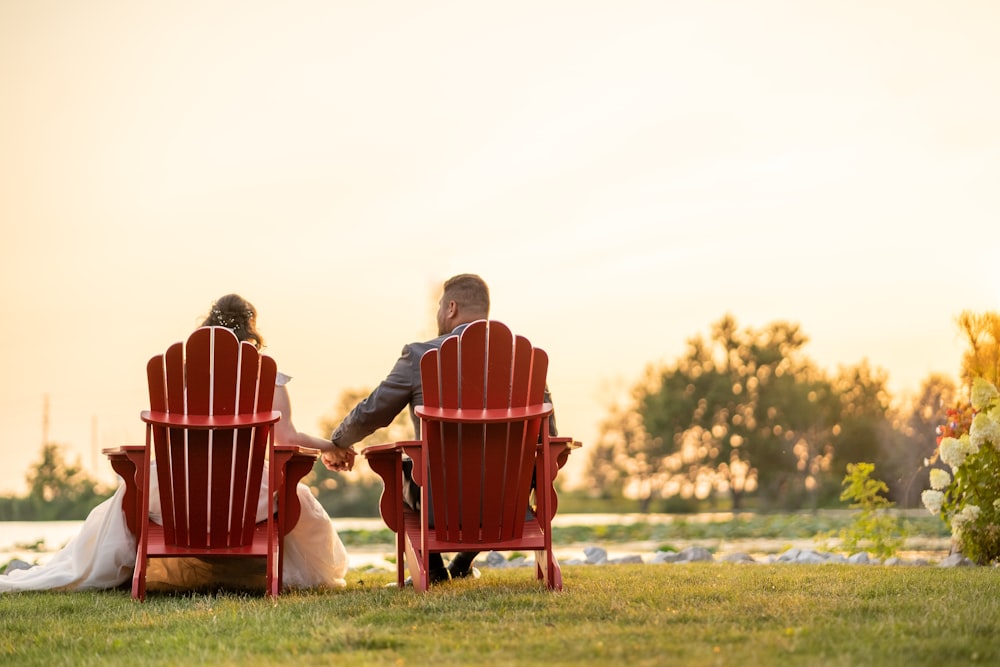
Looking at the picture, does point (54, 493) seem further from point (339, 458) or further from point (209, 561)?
point (339, 458)

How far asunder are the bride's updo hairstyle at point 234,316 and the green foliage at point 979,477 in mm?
3918

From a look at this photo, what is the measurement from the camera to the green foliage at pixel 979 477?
229 inches

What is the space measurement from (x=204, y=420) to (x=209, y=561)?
1.03 metres

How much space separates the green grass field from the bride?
0.81 feet

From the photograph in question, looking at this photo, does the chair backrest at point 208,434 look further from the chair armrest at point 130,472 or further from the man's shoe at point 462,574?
the man's shoe at point 462,574

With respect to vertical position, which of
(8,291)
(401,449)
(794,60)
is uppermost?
(794,60)

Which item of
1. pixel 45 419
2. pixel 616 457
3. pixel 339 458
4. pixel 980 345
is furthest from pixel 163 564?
pixel 616 457

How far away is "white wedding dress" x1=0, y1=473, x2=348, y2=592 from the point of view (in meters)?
4.90

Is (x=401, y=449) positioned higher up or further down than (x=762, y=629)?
higher up

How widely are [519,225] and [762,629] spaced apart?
11.7 m

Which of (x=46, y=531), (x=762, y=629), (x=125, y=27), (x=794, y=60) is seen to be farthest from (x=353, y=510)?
(x=762, y=629)

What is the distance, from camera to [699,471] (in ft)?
84.0

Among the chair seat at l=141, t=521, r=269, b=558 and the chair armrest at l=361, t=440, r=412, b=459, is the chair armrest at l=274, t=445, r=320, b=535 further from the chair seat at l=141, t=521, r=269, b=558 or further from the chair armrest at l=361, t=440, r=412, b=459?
the chair armrest at l=361, t=440, r=412, b=459

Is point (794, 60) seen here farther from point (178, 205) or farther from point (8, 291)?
point (8, 291)
